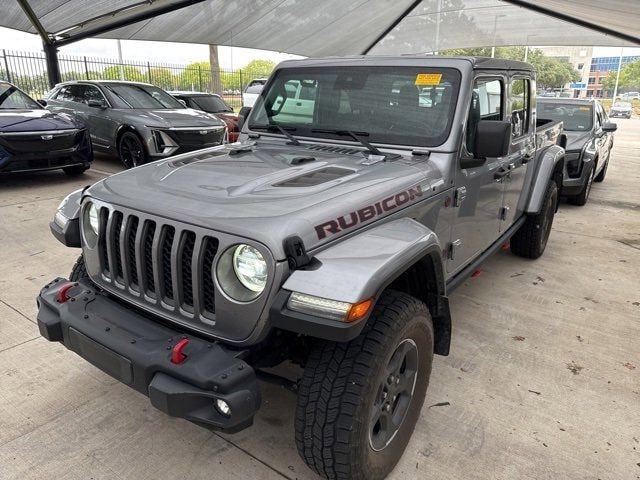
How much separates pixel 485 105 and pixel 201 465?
8.77 ft

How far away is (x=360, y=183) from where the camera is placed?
8.00 feet

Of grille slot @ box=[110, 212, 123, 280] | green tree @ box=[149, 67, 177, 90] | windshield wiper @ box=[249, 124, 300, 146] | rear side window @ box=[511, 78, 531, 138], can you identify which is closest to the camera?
grille slot @ box=[110, 212, 123, 280]

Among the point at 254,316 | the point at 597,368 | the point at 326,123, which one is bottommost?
the point at 597,368

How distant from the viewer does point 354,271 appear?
1.84 m

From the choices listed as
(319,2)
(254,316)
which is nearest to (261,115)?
(254,316)

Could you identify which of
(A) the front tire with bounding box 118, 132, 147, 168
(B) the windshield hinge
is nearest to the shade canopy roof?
(A) the front tire with bounding box 118, 132, 147, 168

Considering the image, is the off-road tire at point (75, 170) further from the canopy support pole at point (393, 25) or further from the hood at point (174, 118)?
the canopy support pole at point (393, 25)

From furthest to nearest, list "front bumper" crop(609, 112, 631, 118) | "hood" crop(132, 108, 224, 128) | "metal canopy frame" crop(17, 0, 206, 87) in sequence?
"front bumper" crop(609, 112, 631, 118) → "metal canopy frame" crop(17, 0, 206, 87) → "hood" crop(132, 108, 224, 128)

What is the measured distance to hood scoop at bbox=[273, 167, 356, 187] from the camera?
2.38 m

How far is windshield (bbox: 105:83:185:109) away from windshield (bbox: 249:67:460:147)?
6.74m

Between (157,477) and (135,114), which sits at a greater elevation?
(135,114)

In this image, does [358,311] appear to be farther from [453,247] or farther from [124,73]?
[124,73]

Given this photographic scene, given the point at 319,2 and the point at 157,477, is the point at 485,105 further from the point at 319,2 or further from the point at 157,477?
the point at 319,2

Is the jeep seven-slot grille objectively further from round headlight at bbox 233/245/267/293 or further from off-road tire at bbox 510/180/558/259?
off-road tire at bbox 510/180/558/259
